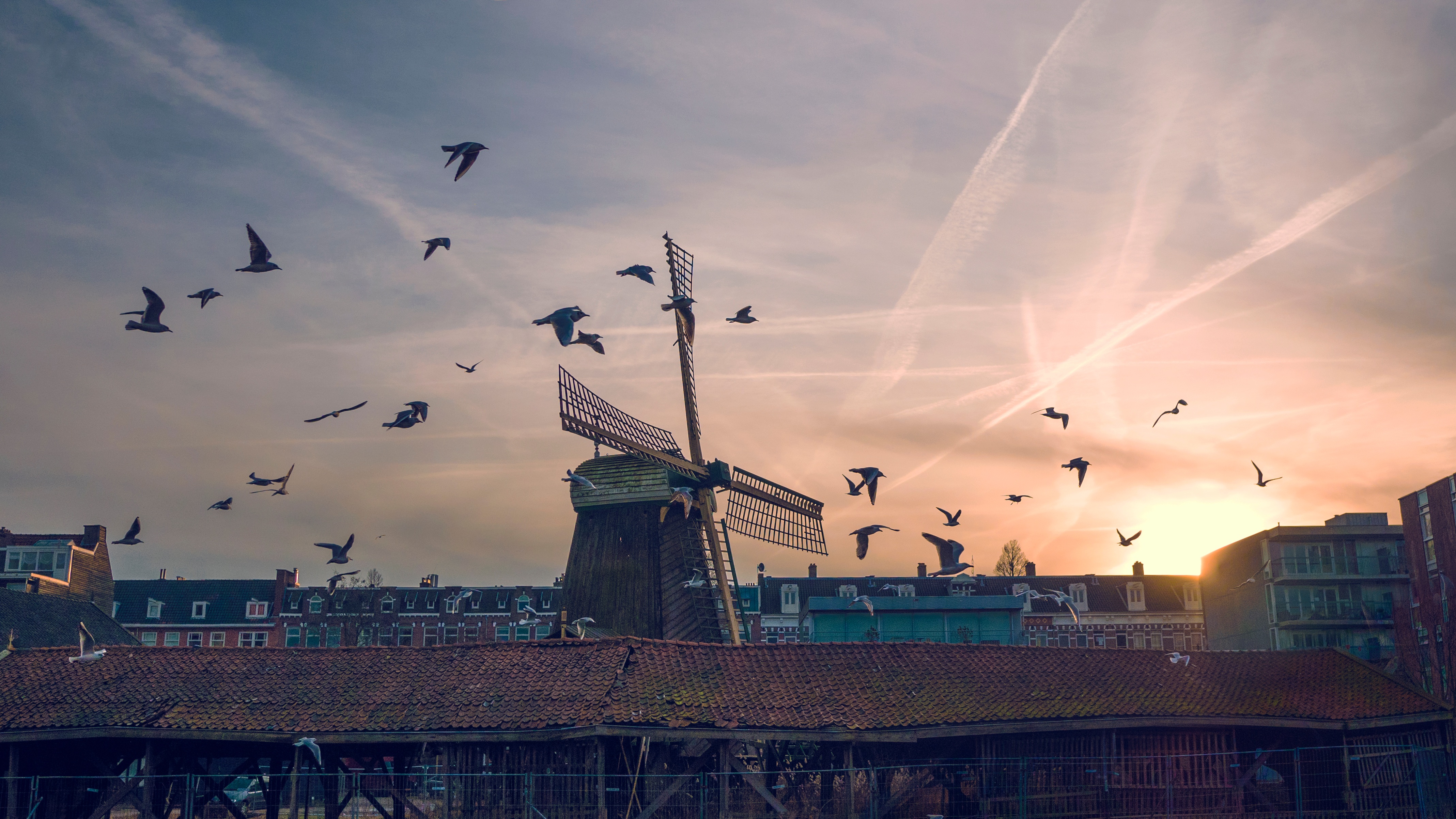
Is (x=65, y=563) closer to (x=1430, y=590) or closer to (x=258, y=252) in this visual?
(x=258, y=252)

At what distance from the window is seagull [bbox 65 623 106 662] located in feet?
188

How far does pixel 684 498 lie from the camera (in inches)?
1372

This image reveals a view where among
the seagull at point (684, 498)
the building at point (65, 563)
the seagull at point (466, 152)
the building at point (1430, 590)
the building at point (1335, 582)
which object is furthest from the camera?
the building at point (65, 563)

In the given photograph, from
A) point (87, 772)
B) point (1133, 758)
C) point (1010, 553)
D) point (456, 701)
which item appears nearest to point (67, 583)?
point (87, 772)

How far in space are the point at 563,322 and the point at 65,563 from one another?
58.3 meters

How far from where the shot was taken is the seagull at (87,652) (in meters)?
27.8

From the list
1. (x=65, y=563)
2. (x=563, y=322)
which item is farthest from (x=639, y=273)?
(x=65, y=563)

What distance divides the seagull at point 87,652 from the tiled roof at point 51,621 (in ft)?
66.8

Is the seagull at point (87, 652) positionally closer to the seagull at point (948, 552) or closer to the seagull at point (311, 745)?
the seagull at point (311, 745)

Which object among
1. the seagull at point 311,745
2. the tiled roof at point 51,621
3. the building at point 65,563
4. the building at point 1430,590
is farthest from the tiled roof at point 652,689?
the building at point 65,563

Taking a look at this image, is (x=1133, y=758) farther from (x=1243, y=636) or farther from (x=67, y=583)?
(x=67, y=583)

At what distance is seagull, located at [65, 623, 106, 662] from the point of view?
27750 mm

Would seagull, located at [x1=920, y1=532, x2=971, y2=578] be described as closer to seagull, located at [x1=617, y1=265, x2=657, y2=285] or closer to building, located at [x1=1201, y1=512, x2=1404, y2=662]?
seagull, located at [x1=617, y1=265, x2=657, y2=285]

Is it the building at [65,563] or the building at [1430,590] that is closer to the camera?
the building at [1430,590]
